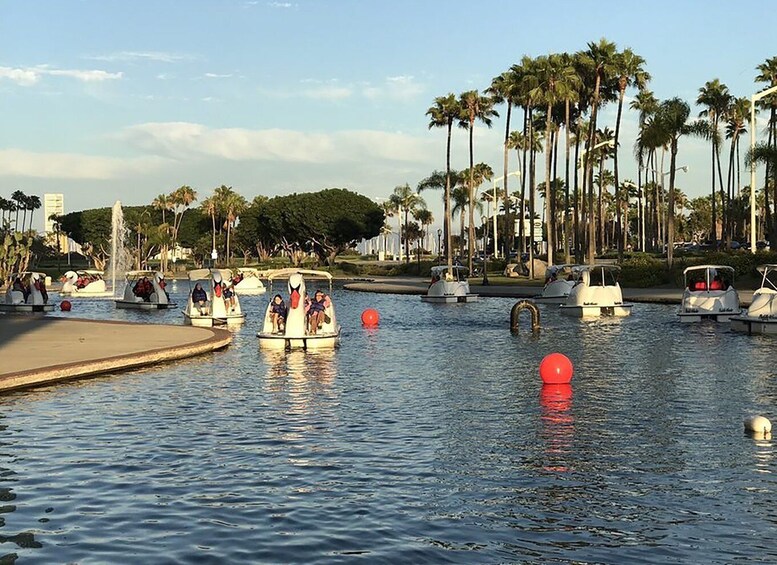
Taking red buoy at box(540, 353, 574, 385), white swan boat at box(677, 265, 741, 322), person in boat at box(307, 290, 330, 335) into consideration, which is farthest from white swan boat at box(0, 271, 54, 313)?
red buoy at box(540, 353, 574, 385)

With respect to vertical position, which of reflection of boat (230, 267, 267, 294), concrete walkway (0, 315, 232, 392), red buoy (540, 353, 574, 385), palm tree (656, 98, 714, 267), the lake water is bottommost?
the lake water

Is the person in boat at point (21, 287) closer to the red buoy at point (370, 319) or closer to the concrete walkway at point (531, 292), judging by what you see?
the red buoy at point (370, 319)

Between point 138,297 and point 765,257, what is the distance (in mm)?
35624

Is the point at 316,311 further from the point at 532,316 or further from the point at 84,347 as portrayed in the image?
the point at 532,316

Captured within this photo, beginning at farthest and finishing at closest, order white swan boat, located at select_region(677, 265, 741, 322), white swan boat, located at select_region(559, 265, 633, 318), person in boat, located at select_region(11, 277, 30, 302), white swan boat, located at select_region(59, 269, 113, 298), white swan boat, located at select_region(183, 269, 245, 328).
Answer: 1. white swan boat, located at select_region(59, 269, 113, 298)
2. person in boat, located at select_region(11, 277, 30, 302)
3. white swan boat, located at select_region(559, 265, 633, 318)
4. white swan boat, located at select_region(183, 269, 245, 328)
5. white swan boat, located at select_region(677, 265, 741, 322)

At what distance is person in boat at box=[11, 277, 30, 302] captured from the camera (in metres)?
51.7

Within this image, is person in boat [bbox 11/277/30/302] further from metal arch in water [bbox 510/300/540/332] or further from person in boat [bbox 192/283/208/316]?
metal arch in water [bbox 510/300/540/332]

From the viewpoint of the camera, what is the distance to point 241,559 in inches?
391

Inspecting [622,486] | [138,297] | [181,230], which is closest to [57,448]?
[622,486]

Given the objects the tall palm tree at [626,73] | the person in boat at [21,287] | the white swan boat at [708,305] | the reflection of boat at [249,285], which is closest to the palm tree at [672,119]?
the tall palm tree at [626,73]

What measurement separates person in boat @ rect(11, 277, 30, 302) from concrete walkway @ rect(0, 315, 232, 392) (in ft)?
43.0

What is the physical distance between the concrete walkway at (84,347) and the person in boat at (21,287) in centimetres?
1312

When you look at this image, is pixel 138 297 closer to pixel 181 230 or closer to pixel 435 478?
pixel 435 478

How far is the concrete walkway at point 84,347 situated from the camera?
22.5 meters
